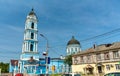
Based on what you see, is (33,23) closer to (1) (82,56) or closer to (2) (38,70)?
(2) (38,70)

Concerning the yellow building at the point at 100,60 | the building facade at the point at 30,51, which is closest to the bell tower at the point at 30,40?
the building facade at the point at 30,51

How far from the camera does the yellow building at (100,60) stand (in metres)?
44.1

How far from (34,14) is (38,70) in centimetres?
2493

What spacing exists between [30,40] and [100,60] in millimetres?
39010

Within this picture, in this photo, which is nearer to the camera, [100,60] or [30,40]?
[100,60]

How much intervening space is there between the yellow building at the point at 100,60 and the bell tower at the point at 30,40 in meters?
27.6

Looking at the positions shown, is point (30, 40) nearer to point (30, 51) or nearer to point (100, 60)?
point (30, 51)

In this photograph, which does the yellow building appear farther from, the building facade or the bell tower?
the bell tower

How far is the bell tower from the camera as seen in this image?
259ft

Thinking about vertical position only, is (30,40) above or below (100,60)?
above

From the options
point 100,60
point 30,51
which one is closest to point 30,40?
point 30,51

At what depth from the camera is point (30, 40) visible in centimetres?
7950

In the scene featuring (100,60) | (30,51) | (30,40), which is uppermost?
(30,40)

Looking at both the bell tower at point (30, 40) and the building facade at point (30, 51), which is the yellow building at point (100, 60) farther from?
the bell tower at point (30, 40)
